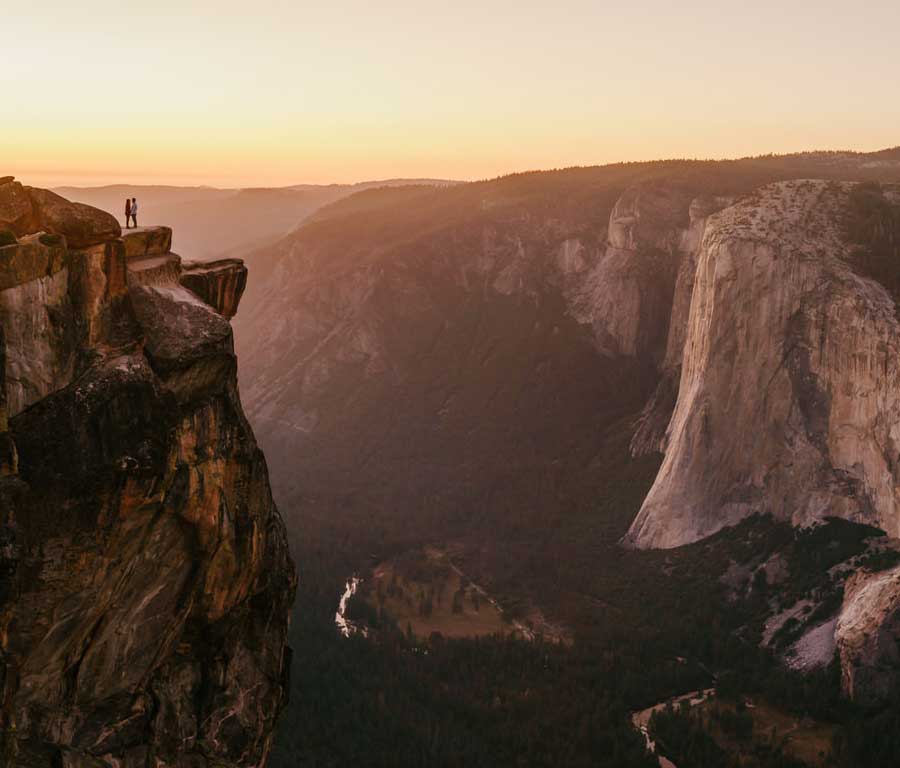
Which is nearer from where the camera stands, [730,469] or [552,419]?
[730,469]

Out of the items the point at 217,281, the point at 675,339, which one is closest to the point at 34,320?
the point at 217,281

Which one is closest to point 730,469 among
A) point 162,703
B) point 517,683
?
point 517,683

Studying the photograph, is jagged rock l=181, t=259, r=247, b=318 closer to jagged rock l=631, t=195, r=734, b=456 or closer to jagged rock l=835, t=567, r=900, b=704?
jagged rock l=835, t=567, r=900, b=704

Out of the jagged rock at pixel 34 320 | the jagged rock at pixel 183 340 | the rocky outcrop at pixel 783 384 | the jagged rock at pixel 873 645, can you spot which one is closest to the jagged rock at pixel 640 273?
the rocky outcrop at pixel 783 384

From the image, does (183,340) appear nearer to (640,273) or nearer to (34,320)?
(34,320)

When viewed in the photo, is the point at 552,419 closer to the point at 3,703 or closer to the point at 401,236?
the point at 401,236

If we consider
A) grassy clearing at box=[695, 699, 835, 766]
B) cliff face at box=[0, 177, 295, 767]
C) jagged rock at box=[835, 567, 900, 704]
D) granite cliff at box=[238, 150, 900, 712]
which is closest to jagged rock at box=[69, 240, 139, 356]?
cliff face at box=[0, 177, 295, 767]

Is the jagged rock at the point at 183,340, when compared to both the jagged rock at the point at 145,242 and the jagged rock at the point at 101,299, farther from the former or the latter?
the jagged rock at the point at 145,242
